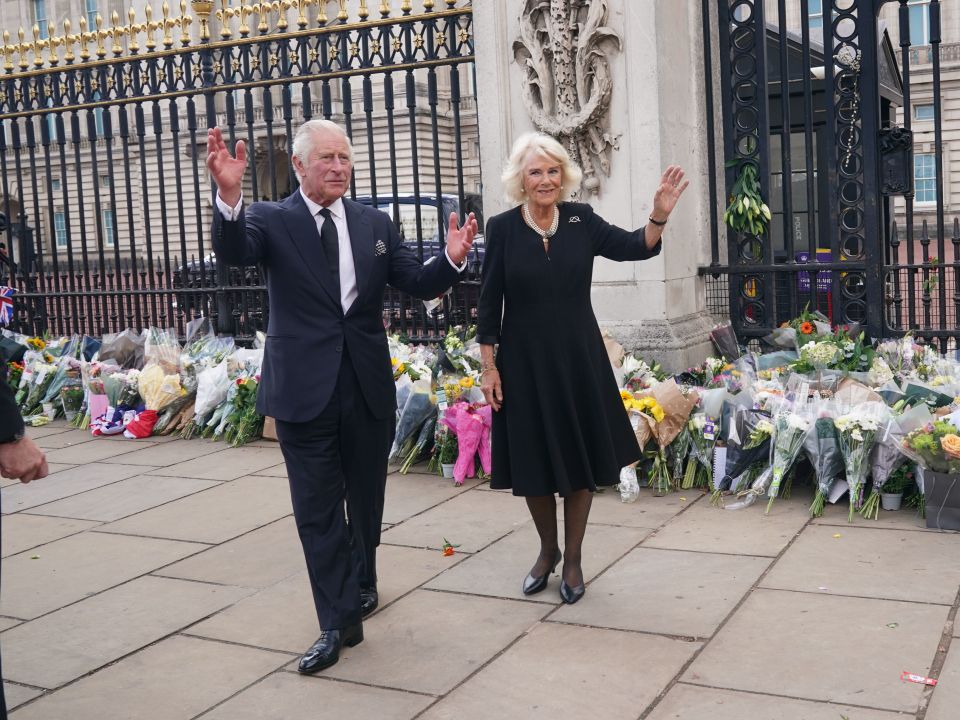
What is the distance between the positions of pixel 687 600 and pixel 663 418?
5.60 ft

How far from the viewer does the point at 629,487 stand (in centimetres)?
584

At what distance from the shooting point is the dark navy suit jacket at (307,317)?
3918 mm

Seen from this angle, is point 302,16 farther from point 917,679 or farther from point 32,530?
point 917,679

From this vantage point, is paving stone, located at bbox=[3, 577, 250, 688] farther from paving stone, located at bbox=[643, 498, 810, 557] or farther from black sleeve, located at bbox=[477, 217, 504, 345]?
paving stone, located at bbox=[643, 498, 810, 557]

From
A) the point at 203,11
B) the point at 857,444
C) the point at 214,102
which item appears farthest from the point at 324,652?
the point at 214,102

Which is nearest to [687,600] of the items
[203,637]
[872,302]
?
[203,637]

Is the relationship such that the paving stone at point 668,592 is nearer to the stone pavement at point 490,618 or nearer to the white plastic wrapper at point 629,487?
the stone pavement at point 490,618

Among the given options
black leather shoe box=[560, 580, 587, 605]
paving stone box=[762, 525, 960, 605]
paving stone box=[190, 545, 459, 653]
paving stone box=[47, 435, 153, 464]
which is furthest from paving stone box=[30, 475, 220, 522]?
paving stone box=[762, 525, 960, 605]

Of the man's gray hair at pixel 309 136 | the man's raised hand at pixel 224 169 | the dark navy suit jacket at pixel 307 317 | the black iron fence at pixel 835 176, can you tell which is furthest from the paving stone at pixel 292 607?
Result: the black iron fence at pixel 835 176

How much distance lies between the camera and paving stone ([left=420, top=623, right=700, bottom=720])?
338 centimetres

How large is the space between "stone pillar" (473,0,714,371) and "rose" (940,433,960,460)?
2.25 meters

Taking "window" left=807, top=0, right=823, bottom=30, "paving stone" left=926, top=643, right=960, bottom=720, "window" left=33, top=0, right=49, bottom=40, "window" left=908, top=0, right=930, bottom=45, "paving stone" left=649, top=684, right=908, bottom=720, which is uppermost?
"window" left=33, top=0, right=49, bottom=40

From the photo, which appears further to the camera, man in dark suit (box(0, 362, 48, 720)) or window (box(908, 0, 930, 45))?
window (box(908, 0, 930, 45))

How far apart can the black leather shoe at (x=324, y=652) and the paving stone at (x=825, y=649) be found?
46.8 inches
